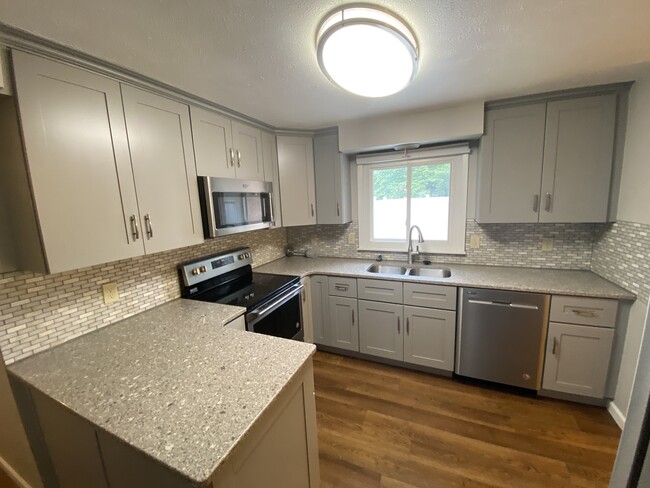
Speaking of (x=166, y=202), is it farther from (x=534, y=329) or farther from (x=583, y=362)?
(x=583, y=362)

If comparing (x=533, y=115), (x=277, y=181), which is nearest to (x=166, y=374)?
(x=277, y=181)

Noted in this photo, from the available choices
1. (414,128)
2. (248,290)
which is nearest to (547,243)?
(414,128)

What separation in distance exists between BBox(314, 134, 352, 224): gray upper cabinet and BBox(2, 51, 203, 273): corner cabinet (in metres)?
1.39

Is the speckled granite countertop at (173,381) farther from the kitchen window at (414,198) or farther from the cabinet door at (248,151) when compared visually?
the kitchen window at (414,198)

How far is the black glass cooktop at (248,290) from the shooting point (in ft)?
6.19

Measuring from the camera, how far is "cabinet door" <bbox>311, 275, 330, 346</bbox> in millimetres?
2650

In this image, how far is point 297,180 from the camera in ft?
8.98

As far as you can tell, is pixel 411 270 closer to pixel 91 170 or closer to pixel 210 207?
pixel 210 207

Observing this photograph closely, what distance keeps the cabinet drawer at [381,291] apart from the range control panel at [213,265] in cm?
112

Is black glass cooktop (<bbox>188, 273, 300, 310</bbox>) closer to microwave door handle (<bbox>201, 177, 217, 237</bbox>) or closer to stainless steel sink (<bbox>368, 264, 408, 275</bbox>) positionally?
microwave door handle (<bbox>201, 177, 217, 237</bbox>)

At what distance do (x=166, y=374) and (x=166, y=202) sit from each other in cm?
100

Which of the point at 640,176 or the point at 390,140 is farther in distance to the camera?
the point at 390,140

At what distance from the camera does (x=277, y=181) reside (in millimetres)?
2607

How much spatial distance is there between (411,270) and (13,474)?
10.1ft
